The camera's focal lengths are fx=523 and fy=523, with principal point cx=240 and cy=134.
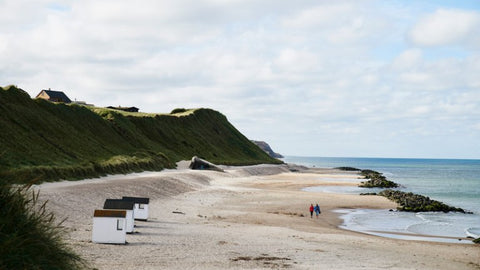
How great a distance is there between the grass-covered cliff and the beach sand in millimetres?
3863

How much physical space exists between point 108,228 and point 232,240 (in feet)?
19.6

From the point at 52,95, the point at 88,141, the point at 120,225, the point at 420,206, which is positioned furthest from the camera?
the point at 52,95

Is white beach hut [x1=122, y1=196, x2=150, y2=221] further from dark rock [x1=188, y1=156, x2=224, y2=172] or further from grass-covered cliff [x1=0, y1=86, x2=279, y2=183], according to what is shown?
dark rock [x1=188, y1=156, x2=224, y2=172]

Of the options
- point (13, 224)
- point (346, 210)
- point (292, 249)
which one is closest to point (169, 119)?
point (346, 210)

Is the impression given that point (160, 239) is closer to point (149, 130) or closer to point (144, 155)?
point (144, 155)

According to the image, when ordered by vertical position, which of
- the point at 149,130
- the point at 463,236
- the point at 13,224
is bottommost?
the point at 463,236

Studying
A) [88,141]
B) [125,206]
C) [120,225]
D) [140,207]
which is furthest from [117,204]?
[88,141]

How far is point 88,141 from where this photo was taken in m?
81.8

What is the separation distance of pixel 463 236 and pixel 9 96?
65.8 metres

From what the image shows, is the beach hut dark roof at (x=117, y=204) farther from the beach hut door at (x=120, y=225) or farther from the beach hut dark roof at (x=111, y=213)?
the beach hut door at (x=120, y=225)

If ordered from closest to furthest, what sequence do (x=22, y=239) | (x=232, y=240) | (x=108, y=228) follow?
(x=22, y=239)
(x=108, y=228)
(x=232, y=240)

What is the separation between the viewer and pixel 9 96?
76.3m

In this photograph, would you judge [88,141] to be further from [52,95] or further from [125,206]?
[52,95]

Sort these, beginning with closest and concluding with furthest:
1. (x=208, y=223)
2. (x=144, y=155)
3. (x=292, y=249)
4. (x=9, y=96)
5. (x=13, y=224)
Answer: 1. (x=13, y=224)
2. (x=292, y=249)
3. (x=208, y=223)
4. (x=9, y=96)
5. (x=144, y=155)
